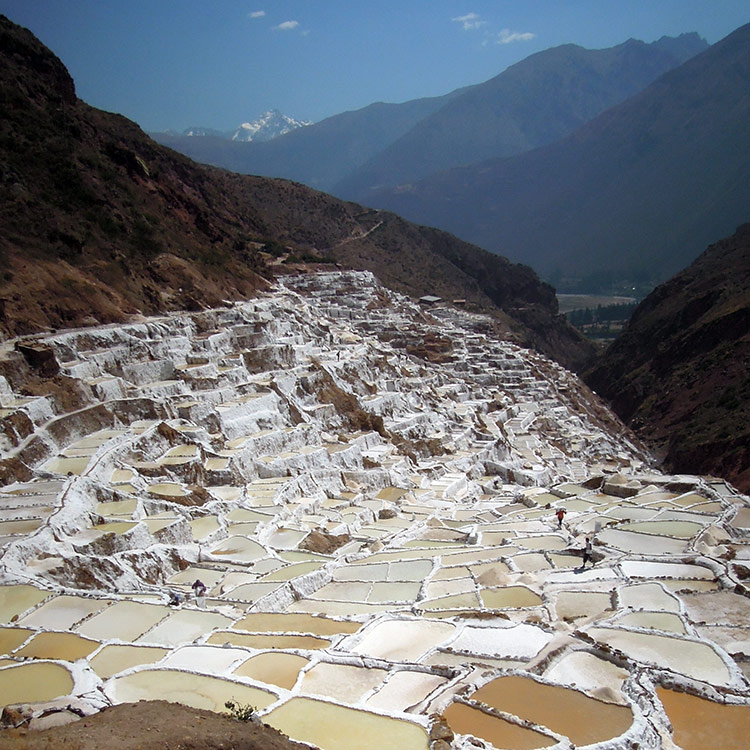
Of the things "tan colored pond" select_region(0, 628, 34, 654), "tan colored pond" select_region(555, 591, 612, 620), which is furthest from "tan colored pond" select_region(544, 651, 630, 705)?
"tan colored pond" select_region(0, 628, 34, 654)

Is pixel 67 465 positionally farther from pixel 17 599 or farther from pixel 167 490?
pixel 17 599

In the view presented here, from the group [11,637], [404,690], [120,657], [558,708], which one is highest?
[11,637]

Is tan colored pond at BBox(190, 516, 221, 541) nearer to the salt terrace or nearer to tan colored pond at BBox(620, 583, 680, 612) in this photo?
the salt terrace

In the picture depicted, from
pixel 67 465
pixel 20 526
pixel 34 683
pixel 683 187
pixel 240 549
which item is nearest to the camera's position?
pixel 34 683

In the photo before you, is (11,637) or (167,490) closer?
(11,637)

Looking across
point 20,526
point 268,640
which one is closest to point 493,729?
point 268,640

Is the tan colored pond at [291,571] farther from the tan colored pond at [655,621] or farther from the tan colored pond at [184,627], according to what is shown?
the tan colored pond at [655,621]
